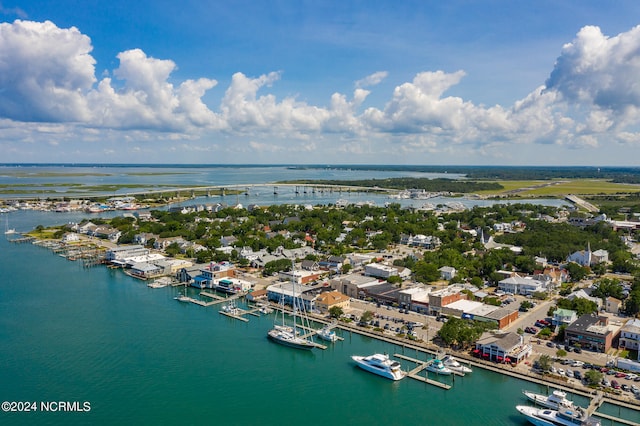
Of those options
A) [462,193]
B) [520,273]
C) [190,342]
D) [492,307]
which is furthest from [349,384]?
[462,193]

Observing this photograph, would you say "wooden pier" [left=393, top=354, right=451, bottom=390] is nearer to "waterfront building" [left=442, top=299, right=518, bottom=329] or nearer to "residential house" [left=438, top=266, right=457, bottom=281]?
"waterfront building" [left=442, top=299, right=518, bottom=329]

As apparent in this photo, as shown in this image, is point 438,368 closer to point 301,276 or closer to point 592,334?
point 592,334

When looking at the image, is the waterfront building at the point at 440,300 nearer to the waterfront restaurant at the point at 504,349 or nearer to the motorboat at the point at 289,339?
the waterfront restaurant at the point at 504,349

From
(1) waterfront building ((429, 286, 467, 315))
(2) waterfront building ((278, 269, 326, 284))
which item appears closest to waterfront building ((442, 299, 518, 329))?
(1) waterfront building ((429, 286, 467, 315))

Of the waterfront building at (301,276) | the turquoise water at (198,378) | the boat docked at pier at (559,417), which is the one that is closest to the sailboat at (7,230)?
the turquoise water at (198,378)

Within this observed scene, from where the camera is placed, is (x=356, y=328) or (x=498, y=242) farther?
(x=498, y=242)

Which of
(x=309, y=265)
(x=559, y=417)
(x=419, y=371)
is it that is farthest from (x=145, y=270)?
(x=559, y=417)

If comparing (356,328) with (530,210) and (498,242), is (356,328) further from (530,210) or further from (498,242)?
(530,210)

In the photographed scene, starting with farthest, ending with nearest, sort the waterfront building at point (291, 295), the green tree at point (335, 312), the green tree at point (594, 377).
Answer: the waterfront building at point (291, 295) < the green tree at point (335, 312) < the green tree at point (594, 377)
